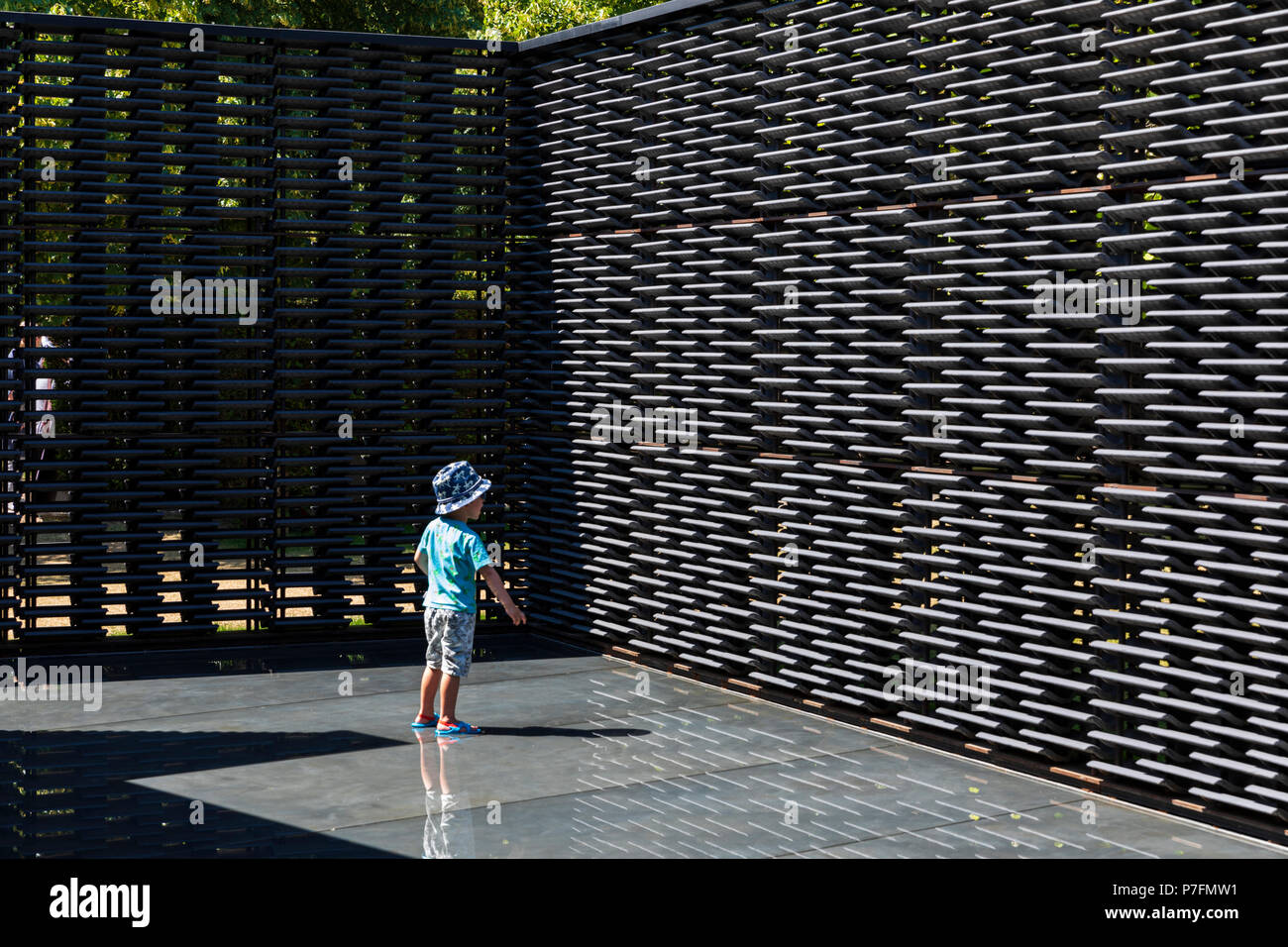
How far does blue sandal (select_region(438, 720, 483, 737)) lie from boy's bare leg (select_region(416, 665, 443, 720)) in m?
0.18

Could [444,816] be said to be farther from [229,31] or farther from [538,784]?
[229,31]

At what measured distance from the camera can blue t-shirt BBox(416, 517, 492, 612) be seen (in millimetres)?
7711

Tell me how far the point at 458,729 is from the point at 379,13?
16.6 meters

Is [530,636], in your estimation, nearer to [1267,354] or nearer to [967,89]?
[967,89]

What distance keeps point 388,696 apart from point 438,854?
10.7 ft

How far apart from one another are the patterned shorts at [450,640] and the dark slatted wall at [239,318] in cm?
309

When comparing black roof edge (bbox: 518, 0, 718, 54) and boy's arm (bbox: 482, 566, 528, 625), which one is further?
black roof edge (bbox: 518, 0, 718, 54)

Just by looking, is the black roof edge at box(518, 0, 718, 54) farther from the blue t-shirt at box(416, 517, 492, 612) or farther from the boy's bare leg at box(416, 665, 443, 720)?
the boy's bare leg at box(416, 665, 443, 720)

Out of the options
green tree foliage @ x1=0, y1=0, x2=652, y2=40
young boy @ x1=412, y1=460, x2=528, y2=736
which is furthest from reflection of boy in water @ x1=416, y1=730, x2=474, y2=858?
→ green tree foliage @ x1=0, y1=0, x2=652, y2=40

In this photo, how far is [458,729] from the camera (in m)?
7.77

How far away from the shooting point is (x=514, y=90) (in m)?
11.2

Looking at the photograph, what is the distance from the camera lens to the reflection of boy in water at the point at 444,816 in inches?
223

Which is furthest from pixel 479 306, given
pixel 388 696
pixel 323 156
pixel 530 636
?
pixel 388 696

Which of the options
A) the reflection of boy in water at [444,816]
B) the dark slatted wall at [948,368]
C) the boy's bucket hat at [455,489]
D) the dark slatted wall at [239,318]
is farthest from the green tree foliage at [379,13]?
the reflection of boy in water at [444,816]
